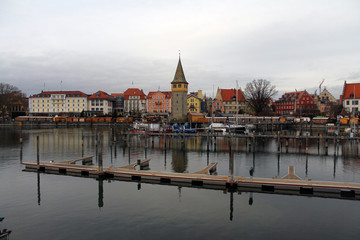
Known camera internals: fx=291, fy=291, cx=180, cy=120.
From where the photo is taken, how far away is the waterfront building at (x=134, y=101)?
421 ft

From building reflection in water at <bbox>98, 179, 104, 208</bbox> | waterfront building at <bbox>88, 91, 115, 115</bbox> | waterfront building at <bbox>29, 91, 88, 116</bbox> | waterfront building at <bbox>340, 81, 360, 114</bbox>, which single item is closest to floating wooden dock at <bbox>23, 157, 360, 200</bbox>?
building reflection in water at <bbox>98, 179, 104, 208</bbox>

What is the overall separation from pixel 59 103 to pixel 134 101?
107 ft

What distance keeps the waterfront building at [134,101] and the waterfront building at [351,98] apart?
253ft

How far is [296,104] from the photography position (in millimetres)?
122750

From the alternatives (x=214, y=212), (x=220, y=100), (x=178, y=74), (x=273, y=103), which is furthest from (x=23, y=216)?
(x=273, y=103)

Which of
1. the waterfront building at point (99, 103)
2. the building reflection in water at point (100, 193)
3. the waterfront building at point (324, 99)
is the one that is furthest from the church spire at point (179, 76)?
the waterfront building at point (324, 99)

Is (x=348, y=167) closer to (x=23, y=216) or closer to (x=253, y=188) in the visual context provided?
(x=253, y=188)

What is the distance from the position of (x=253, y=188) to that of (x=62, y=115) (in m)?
119

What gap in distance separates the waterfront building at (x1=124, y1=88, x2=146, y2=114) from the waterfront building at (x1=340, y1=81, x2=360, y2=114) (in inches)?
3041

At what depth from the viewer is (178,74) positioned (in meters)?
88.1

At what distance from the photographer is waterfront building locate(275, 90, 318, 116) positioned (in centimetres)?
11706

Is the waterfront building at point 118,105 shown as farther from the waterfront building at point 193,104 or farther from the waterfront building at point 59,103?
the waterfront building at point 193,104

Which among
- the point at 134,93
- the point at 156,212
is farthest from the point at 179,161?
the point at 134,93

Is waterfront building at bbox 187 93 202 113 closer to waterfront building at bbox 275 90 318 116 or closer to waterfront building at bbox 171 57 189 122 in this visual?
waterfront building at bbox 171 57 189 122
